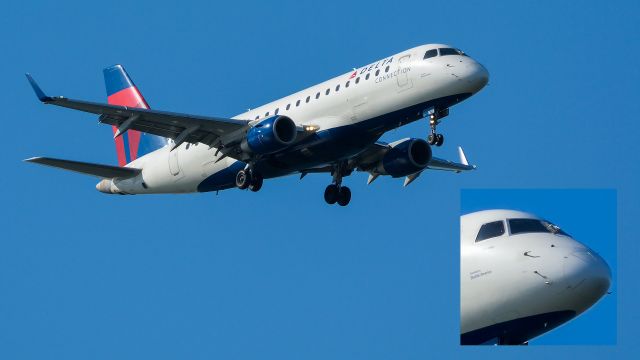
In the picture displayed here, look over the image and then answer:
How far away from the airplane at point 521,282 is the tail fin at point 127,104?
30.1 m

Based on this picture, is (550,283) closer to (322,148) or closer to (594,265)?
(594,265)

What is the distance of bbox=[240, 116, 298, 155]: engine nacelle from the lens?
135ft

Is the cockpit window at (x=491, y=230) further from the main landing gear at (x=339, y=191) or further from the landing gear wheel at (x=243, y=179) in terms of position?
the main landing gear at (x=339, y=191)

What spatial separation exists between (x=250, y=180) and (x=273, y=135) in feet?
10.5

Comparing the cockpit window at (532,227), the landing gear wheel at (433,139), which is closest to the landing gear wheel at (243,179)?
the landing gear wheel at (433,139)

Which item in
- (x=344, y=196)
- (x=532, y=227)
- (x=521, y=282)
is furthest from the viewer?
(x=344, y=196)

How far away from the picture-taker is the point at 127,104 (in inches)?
2219

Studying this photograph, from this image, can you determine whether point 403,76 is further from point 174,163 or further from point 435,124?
point 174,163

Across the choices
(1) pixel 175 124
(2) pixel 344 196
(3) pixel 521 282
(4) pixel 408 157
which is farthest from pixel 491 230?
(2) pixel 344 196

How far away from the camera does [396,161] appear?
1780 inches

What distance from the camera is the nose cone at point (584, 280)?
22.1m

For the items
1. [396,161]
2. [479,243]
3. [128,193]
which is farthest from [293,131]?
[479,243]

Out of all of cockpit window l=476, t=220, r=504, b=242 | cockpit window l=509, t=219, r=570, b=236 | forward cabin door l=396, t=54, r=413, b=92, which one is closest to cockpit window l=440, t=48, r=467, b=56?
forward cabin door l=396, t=54, r=413, b=92

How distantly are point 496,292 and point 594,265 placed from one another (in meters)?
2.07
